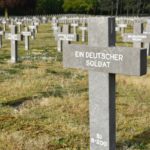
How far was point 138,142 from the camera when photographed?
7934 millimetres

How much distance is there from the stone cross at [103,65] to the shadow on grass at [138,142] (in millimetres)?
1123

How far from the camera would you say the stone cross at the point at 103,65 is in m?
6.10

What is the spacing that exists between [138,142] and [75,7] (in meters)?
93.7

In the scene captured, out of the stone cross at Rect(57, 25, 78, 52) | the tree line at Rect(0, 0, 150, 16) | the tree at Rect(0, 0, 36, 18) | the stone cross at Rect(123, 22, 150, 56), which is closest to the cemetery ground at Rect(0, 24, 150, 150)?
the stone cross at Rect(123, 22, 150, 56)

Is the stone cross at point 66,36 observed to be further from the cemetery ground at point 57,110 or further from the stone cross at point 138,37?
the cemetery ground at point 57,110

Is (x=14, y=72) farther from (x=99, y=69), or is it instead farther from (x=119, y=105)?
(x=99, y=69)

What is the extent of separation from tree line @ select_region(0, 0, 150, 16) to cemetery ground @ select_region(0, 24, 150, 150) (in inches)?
2950

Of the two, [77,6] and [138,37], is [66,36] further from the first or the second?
[77,6]

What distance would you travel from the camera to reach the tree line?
9138 cm

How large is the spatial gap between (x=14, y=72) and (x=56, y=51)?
8156 millimetres

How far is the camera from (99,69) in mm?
6367

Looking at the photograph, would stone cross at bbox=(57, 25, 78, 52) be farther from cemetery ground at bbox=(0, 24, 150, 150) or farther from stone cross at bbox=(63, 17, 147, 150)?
stone cross at bbox=(63, 17, 147, 150)

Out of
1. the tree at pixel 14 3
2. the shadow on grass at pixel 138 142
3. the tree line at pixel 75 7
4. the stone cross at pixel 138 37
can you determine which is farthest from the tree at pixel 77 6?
the shadow on grass at pixel 138 142

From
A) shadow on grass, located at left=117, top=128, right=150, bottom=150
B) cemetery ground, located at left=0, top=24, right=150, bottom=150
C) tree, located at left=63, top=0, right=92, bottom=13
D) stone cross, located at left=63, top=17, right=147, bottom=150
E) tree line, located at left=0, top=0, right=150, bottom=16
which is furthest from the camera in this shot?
tree, located at left=63, top=0, right=92, bottom=13
